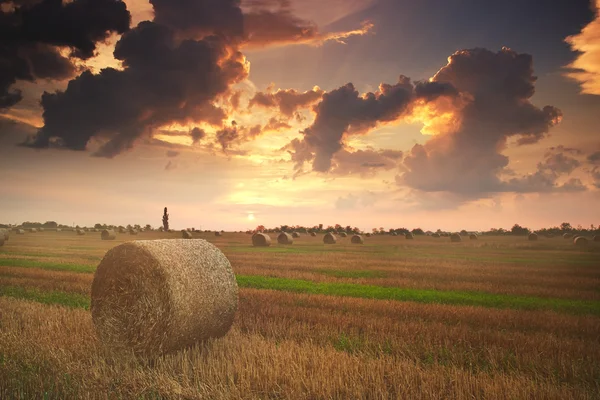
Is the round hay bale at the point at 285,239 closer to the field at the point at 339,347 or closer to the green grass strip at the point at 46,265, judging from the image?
the green grass strip at the point at 46,265

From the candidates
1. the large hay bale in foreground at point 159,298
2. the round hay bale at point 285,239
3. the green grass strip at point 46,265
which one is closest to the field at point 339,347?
the large hay bale in foreground at point 159,298

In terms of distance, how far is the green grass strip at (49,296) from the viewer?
1393cm

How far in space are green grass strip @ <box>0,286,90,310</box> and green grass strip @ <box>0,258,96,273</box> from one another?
5623 millimetres

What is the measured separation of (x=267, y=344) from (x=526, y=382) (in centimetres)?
451

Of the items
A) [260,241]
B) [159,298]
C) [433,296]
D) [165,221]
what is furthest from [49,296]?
[165,221]

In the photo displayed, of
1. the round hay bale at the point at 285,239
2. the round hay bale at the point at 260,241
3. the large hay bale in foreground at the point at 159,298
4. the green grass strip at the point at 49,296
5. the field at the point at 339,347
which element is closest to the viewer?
the field at the point at 339,347

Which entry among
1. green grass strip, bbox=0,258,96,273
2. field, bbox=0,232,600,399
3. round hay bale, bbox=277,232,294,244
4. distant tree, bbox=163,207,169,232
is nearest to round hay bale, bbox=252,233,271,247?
round hay bale, bbox=277,232,294,244

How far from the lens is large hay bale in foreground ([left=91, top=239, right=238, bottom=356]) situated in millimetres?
8984

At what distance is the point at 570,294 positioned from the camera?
16.6m

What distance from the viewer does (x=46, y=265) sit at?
24156 mm

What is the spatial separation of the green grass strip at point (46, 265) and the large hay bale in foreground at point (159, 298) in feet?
44.2

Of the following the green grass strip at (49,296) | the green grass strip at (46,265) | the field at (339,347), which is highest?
the green grass strip at (46,265)

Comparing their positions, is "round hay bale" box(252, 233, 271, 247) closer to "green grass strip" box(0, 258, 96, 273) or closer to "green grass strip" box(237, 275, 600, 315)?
"green grass strip" box(0, 258, 96, 273)

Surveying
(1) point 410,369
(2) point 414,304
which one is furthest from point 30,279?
(1) point 410,369
